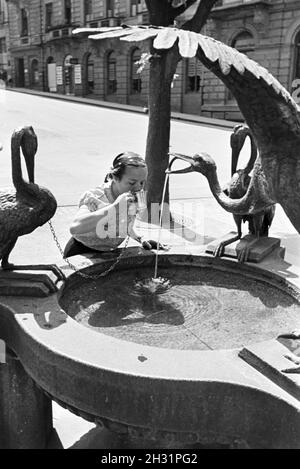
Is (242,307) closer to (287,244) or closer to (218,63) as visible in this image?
(218,63)

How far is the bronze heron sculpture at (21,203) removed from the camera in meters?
2.41

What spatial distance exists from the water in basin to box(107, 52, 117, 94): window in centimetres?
2705

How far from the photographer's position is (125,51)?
1666 centimetres

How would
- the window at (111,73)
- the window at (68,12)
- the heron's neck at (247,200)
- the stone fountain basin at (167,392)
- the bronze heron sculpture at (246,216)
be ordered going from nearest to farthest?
the stone fountain basin at (167,392), the heron's neck at (247,200), the bronze heron sculpture at (246,216), the window at (111,73), the window at (68,12)

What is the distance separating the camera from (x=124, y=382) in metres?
1.75

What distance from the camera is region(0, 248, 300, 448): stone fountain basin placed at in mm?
1723

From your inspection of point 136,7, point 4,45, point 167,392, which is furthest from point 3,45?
point 167,392

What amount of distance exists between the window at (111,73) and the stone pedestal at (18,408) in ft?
91.3

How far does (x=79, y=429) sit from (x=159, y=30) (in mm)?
2259

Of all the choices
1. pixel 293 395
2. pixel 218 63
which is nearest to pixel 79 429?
pixel 293 395

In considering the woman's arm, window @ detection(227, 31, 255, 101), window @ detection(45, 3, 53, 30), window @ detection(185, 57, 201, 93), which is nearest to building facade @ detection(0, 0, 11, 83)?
window @ detection(45, 3, 53, 30)

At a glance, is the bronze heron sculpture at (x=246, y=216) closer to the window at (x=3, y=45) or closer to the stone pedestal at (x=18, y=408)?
the stone pedestal at (x=18, y=408)

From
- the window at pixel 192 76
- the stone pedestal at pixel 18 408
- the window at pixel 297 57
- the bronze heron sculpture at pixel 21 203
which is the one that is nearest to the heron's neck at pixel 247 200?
the bronze heron sculpture at pixel 21 203

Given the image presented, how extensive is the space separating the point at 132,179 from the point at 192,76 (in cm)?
2262
